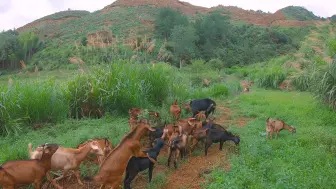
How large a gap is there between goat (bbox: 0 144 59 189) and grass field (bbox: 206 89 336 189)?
6.92 feet

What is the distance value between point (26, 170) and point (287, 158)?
394cm

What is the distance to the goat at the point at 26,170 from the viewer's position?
12.6 ft

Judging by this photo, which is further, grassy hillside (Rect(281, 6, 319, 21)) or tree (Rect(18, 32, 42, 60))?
grassy hillside (Rect(281, 6, 319, 21))

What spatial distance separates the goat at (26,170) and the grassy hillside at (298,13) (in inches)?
2359

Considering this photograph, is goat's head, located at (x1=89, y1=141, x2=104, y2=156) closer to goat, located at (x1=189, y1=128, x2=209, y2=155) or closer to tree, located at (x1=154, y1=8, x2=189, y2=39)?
goat, located at (x1=189, y1=128, x2=209, y2=155)

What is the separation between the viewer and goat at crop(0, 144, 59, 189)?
3834 millimetres

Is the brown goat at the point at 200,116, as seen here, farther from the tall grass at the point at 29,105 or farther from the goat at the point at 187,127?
the tall grass at the point at 29,105

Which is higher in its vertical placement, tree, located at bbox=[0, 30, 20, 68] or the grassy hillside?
the grassy hillside

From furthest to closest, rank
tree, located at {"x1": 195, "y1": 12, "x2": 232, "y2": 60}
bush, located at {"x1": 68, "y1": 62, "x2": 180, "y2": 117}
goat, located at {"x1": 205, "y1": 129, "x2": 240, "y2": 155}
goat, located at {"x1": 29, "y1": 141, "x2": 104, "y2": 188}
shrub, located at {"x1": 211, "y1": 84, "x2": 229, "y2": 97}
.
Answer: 1. tree, located at {"x1": 195, "y1": 12, "x2": 232, "y2": 60}
2. shrub, located at {"x1": 211, "y1": 84, "x2": 229, "y2": 97}
3. bush, located at {"x1": 68, "y1": 62, "x2": 180, "y2": 117}
4. goat, located at {"x1": 205, "y1": 129, "x2": 240, "y2": 155}
5. goat, located at {"x1": 29, "y1": 141, "x2": 104, "y2": 188}

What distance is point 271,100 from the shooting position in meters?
11.0

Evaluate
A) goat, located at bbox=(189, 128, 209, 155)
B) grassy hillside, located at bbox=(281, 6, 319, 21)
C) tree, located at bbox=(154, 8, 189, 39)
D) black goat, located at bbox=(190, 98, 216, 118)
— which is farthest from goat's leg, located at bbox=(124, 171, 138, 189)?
grassy hillside, located at bbox=(281, 6, 319, 21)

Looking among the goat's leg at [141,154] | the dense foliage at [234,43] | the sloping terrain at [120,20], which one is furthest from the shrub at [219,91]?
the sloping terrain at [120,20]

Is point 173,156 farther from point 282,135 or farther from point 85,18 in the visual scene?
point 85,18

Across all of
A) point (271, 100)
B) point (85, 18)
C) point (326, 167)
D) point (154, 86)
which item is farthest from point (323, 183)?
point (85, 18)
